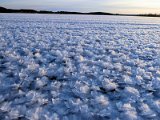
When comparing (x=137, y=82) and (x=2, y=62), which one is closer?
(x=137, y=82)

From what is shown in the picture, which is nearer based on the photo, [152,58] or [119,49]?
[152,58]

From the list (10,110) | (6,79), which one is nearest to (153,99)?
(10,110)

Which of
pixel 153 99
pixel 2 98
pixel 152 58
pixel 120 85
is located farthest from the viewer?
pixel 152 58

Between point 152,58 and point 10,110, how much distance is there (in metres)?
4.70

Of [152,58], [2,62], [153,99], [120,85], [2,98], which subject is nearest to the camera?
[2,98]

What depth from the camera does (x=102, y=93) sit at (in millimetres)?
4289

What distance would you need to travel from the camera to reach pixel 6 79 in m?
4.76

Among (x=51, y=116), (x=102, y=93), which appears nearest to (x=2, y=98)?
(x=51, y=116)

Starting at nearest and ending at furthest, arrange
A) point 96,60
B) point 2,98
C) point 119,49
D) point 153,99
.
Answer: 1. point 2,98
2. point 153,99
3. point 96,60
4. point 119,49

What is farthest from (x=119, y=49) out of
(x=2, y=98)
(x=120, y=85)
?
(x=2, y=98)

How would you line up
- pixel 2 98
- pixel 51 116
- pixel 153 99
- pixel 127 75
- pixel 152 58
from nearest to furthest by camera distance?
pixel 51 116, pixel 2 98, pixel 153 99, pixel 127 75, pixel 152 58

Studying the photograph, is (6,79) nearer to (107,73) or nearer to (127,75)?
(107,73)

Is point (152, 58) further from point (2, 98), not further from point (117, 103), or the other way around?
point (2, 98)

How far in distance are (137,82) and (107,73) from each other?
0.74m
